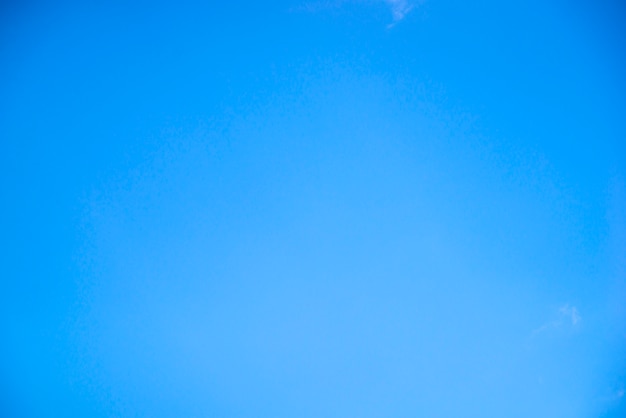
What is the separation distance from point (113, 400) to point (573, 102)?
7.52ft

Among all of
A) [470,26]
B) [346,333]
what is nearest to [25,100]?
[346,333]

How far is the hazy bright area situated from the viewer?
4.38 feet

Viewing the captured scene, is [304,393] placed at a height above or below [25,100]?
below

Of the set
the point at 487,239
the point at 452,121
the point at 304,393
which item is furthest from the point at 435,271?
the point at 304,393

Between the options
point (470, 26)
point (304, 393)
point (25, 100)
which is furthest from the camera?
point (304, 393)

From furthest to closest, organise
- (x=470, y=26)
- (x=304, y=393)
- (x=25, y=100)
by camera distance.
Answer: (x=304, y=393)
(x=25, y=100)
(x=470, y=26)

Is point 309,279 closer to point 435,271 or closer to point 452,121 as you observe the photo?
point 435,271

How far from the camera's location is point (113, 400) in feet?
5.07

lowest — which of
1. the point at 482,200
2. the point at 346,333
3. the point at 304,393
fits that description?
the point at 304,393

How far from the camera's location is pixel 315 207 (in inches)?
55.4

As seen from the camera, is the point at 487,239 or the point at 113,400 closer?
the point at 487,239

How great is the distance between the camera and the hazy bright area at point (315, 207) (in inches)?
52.6

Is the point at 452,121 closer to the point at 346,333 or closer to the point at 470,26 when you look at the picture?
the point at 470,26

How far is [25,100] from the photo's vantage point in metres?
1.41
